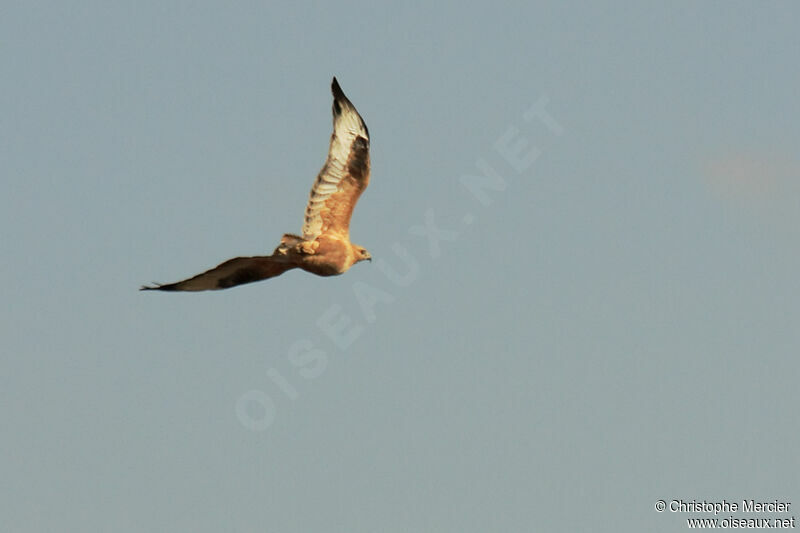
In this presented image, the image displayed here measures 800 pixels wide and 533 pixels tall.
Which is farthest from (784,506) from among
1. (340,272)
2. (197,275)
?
(197,275)

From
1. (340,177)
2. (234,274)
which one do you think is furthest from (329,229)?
(234,274)

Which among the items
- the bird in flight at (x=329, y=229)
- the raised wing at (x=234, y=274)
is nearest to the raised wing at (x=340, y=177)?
the bird in flight at (x=329, y=229)

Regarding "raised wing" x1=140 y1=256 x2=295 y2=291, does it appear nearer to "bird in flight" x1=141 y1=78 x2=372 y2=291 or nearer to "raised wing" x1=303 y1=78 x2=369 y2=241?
"bird in flight" x1=141 y1=78 x2=372 y2=291

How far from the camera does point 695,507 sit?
104ft

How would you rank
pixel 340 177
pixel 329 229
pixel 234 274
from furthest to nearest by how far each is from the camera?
1. pixel 340 177
2. pixel 329 229
3. pixel 234 274

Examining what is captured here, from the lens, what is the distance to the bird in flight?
25297 mm

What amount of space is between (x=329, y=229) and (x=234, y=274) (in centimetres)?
227

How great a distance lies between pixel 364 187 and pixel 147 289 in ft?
16.4

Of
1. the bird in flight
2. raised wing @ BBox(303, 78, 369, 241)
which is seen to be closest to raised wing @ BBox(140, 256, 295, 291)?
the bird in flight

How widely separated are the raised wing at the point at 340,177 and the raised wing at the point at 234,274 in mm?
965

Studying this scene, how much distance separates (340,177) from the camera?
2725 centimetres

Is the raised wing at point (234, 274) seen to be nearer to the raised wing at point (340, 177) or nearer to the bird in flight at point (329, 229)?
the bird in flight at point (329, 229)

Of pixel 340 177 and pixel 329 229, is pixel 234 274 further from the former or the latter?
pixel 340 177

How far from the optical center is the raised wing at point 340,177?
26750mm
